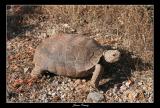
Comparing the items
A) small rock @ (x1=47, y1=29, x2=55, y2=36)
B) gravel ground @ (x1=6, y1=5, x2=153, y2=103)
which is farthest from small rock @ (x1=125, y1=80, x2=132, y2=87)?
small rock @ (x1=47, y1=29, x2=55, y2=36)

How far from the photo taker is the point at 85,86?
14.9 ft

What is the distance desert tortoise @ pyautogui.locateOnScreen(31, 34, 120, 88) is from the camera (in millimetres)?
4496

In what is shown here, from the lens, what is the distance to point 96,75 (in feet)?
14.5

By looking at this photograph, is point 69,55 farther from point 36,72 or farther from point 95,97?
point 95,97

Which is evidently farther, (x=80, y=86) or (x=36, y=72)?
(x=36, y=72)

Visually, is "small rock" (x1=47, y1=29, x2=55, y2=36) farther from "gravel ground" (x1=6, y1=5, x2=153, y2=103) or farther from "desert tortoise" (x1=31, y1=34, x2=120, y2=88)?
"desert tortoise" (x1=31, y1=34, x2=120, y2=88)

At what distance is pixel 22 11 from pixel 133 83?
2.40 meters

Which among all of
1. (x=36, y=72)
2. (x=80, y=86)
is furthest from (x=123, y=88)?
(x=36, y=72)

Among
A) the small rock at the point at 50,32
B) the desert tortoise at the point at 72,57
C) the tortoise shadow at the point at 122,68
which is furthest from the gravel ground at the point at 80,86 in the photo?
the small rock at the point at 50,32

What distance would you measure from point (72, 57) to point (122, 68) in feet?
2.32

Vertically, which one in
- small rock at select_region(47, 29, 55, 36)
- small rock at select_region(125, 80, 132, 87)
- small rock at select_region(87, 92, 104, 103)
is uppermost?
small rock at select_region(47, 29, 55, 36)

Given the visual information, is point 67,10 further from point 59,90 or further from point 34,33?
point 59,90

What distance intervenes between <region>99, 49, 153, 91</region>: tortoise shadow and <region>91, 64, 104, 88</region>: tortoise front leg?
0.12 m

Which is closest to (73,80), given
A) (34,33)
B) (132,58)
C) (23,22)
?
(132,58)
